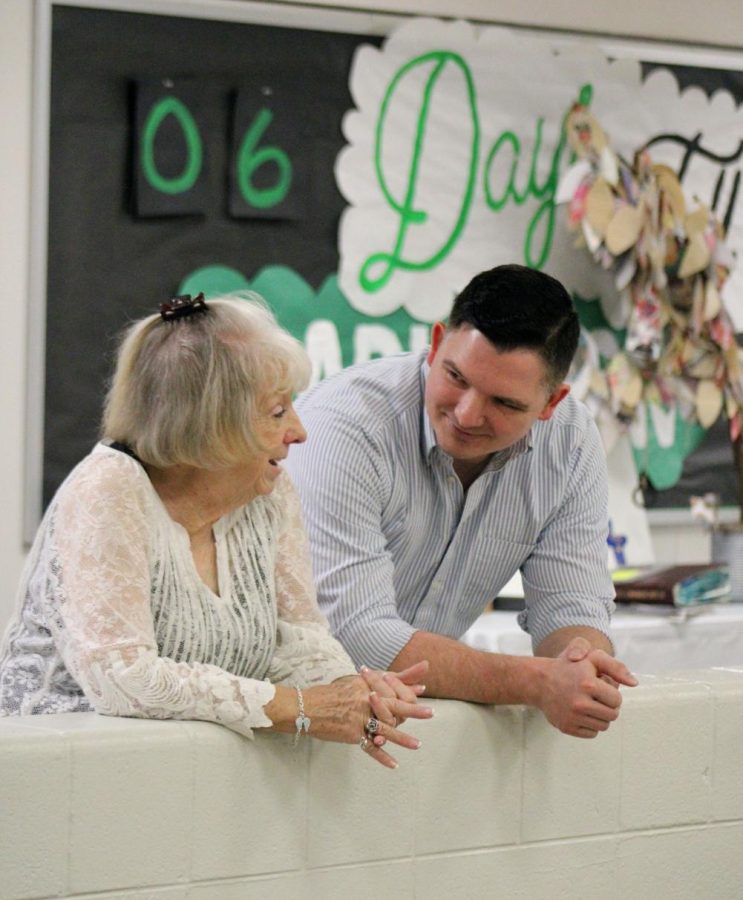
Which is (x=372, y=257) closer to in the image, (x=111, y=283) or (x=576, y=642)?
(x=111, y=283)

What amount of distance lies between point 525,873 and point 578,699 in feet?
0.75

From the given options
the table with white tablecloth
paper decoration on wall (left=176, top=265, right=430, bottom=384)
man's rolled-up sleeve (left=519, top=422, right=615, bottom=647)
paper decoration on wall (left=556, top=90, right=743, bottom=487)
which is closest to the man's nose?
man's rolled-up sleeve (left=519, top=422, right=615, bottom=647)

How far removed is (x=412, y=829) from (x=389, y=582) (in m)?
0.44

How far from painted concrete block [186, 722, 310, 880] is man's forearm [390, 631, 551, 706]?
26 cm

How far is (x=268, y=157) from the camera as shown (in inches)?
135

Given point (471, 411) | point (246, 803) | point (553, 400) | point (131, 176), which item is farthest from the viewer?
point (131, 176)

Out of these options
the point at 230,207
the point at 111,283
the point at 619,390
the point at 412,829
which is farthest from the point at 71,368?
the point at 412,829

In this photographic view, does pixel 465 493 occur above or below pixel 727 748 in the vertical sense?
above

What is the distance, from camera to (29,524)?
3.21 meters

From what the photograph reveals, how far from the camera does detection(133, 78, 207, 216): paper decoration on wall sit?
10.7ft

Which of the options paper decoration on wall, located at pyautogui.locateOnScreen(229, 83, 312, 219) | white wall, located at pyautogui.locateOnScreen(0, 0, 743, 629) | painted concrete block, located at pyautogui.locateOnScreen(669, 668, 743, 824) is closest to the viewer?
painted concrete block, located at pyautogui.locateOnScreen(669, 668, 743, 824)

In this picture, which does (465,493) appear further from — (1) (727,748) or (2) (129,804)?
(2) (129,804)

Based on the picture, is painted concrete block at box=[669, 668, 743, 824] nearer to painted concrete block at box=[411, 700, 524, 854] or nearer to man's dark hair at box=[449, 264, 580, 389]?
painted concrete block at box=[411, 700, 524, 854]

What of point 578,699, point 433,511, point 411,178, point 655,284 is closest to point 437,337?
point 433,511
